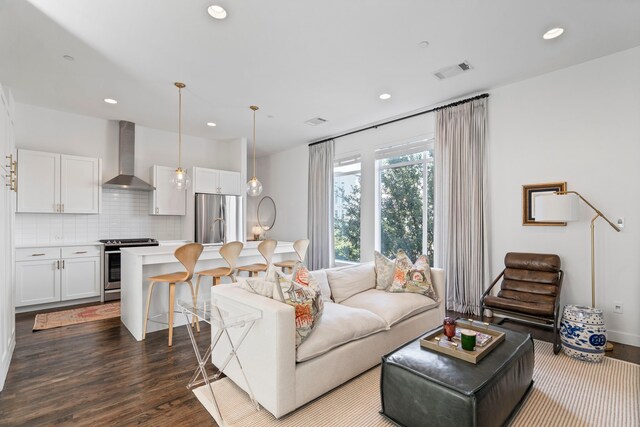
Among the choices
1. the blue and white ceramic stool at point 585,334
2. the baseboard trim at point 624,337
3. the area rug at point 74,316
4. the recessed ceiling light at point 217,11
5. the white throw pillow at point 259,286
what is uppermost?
the recessed ceiling light at point 217,11

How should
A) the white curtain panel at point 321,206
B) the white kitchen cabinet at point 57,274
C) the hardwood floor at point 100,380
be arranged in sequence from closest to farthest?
the hardwood floor at point 100,380 < the white kitchen cabinet at point 57,274 < the white curtain panel at point 321,206

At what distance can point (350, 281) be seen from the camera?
3.31m

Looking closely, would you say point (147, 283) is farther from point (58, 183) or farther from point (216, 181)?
point (216, 181)

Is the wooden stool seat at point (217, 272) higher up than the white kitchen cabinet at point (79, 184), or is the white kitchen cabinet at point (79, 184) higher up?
the white kitchen cabinet at point (79, 184)

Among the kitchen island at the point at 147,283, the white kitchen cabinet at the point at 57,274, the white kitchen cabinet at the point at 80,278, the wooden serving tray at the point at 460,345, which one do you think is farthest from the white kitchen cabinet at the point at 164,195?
the wooden serving tray at the point at 460,345

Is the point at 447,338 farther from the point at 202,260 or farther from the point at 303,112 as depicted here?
the point at 303,112

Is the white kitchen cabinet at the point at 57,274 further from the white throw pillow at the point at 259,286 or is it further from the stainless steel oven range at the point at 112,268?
the white throw pillow at the point at 259,286

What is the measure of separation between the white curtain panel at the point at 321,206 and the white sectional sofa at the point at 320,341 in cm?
296

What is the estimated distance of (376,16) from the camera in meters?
2.59

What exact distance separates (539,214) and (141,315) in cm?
435

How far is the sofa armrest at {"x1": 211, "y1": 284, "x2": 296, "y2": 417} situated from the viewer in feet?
6.32

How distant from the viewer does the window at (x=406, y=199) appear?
489 cm

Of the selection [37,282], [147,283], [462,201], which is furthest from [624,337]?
[37,282]

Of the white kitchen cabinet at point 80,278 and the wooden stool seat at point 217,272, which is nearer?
the wooden stool seat at point 217,272
